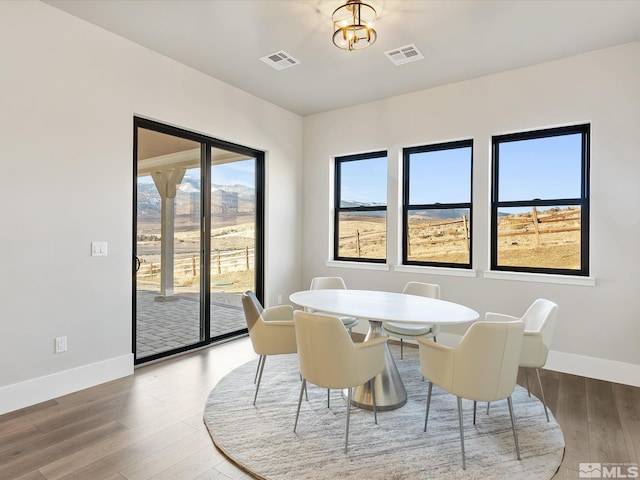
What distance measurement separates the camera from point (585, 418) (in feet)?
8.38

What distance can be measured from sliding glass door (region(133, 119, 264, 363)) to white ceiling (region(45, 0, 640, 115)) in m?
0.91

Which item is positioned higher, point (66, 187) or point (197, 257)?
point (66, 187)

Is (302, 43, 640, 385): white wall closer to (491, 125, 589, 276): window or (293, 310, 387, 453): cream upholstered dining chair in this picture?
(491, 125, 589, 276): window

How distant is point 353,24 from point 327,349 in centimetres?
224

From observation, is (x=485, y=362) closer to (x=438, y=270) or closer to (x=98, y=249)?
(x=438, y=270)

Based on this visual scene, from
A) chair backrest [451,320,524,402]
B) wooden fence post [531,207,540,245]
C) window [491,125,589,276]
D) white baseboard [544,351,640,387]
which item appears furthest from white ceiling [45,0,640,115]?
white baseboard [544,351,640,387]

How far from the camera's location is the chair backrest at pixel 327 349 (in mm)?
2092

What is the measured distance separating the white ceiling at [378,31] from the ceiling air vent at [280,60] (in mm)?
63

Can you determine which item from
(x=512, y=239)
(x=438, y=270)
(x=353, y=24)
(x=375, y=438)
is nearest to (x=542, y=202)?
(x=512, y=239)

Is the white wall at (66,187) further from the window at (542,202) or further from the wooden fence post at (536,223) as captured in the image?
the wooden fence post at (536,223)

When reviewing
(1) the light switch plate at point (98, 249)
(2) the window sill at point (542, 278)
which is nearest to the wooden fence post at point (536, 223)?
(2) the window sill at point (542, 278)

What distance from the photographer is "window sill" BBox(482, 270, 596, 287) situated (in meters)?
3.37

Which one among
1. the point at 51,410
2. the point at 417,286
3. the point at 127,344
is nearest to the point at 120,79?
the point at 127,344

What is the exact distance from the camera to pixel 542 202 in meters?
3.67
